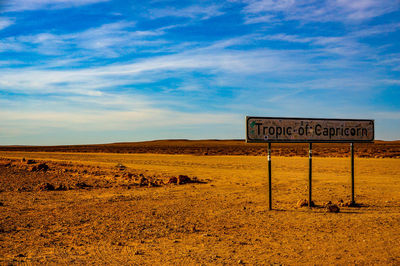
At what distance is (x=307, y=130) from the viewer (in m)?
10.6

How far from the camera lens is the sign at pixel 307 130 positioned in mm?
9867

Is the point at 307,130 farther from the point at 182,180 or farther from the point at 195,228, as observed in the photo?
the point at 182,180

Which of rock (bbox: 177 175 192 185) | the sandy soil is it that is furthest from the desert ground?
the sandy soil

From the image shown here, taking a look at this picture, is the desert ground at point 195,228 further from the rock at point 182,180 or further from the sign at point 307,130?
the rock at point 182,180

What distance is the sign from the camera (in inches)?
388

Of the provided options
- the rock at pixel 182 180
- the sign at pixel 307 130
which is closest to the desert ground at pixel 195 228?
the sign at pixel 307 130

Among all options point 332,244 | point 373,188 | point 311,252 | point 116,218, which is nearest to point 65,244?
point 116,218

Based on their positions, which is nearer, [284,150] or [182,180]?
[182,180]

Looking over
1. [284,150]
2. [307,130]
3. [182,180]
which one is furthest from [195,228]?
[284,150]

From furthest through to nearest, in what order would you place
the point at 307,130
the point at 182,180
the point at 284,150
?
the point at 284,150 < the point at 182,180 < the point at 307,130

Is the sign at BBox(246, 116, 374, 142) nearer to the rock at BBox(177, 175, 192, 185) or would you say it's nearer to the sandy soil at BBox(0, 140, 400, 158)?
the rock at BBox(177, 175, 192, 185)

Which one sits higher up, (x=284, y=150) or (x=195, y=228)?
(x=284, y=150)

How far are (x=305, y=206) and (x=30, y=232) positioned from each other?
24.2 ft

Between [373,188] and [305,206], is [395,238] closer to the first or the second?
[305,206]
